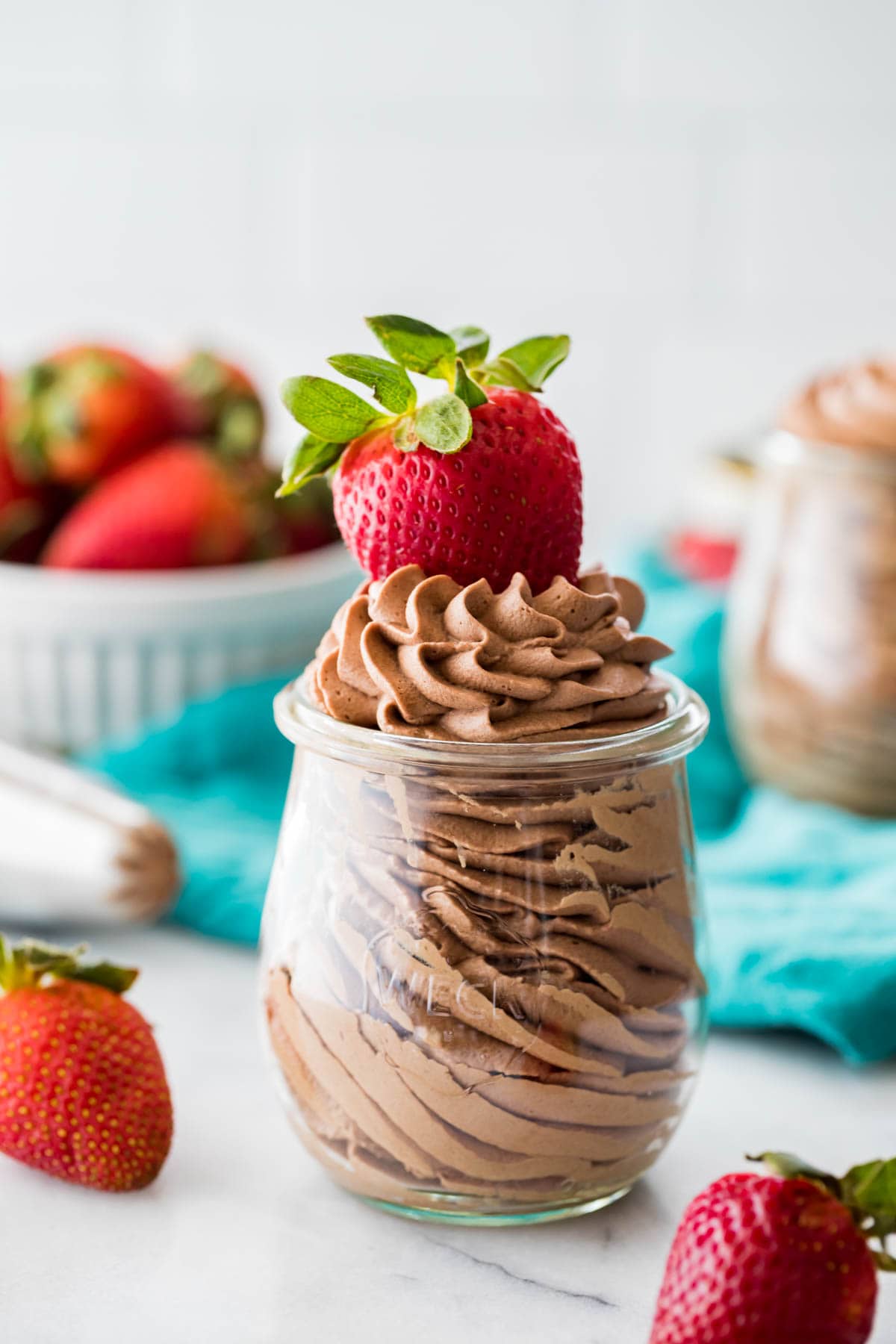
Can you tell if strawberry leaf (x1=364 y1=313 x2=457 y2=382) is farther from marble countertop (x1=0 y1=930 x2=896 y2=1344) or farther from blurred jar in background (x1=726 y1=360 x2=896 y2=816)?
blurred jar in background (x1=726 y1=360 x2=896 y2=816)

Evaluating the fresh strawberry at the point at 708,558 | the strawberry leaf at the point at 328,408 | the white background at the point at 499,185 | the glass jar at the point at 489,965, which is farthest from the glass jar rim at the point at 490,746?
the white background at the point at 499,185

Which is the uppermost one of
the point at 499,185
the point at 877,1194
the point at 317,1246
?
the point at 499,185

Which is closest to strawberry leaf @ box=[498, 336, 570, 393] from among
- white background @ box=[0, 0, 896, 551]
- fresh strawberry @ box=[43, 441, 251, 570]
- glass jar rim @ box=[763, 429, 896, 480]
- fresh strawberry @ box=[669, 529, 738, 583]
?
glass jar rim @ box=[763, 429, 896, 480]

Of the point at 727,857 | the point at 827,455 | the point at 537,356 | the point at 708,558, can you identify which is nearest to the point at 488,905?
the point at 537,356

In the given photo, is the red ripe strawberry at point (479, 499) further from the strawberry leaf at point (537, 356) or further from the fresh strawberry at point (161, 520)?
the fresh strawberry at point (161, 520)

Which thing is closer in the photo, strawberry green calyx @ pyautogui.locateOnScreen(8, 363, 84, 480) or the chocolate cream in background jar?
the chocolate cream in background jar

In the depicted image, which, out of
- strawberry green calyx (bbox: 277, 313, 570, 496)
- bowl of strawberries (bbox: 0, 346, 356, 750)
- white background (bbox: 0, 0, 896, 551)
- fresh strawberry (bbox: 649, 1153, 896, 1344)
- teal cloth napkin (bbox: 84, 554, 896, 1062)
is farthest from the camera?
white background (bbox: 0, 0, 896, 551)

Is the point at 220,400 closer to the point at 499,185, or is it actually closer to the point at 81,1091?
the point at 81,1091
